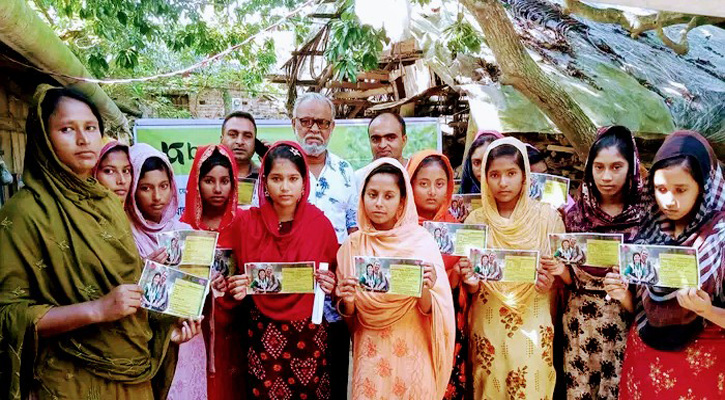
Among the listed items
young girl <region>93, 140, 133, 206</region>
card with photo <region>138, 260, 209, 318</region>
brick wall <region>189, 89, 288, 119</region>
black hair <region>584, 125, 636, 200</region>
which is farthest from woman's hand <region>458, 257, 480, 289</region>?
brick wall <region>189, 89, 288, 119</region>

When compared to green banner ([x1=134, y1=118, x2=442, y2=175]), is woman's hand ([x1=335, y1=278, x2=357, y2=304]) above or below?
below

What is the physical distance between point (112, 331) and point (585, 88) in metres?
6.87

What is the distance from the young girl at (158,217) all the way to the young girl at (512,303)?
1730 millimetres

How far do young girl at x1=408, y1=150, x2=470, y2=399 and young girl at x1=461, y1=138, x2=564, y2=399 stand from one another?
11 centimetres

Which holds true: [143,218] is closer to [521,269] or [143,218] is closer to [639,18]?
[521,269]

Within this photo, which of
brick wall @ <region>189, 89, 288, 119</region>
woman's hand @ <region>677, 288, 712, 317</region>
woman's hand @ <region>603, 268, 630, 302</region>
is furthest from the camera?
brick wall @ <region>189, 89, 288, 119</region>

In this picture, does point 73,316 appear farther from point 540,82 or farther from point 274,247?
point 540,82

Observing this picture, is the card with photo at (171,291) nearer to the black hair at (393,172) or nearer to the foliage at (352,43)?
the black hair at (393,172)

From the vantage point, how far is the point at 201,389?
11.2 feet

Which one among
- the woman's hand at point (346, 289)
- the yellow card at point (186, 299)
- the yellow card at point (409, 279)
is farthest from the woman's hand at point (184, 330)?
the yellow card at point (409, 279)

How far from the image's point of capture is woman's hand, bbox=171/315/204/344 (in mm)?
2645

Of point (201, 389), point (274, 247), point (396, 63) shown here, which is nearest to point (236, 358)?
point (201, 389)

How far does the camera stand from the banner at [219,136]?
22.2 ft

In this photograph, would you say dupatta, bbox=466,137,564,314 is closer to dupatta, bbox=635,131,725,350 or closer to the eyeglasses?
dupatta, bbox=635,131,725,350
